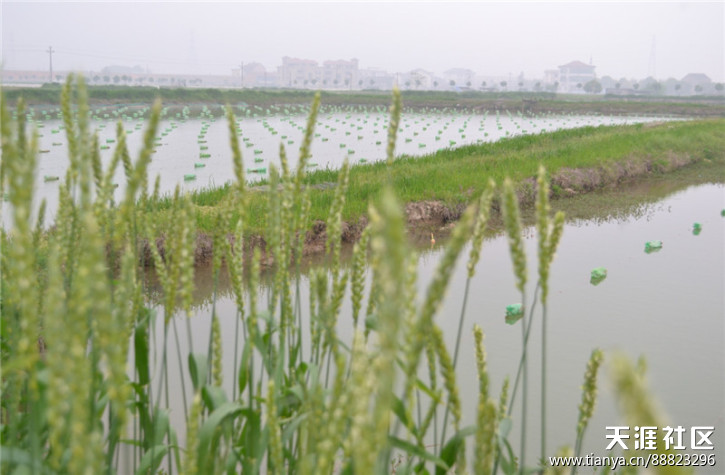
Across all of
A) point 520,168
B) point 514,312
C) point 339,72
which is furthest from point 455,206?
point 339,72

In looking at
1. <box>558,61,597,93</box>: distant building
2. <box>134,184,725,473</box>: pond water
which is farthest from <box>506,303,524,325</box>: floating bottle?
<box>558,61,597,93</box>: distant building

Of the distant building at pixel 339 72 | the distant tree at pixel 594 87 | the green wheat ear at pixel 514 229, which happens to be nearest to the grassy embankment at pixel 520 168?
the green wheat ear at pixel 514 229

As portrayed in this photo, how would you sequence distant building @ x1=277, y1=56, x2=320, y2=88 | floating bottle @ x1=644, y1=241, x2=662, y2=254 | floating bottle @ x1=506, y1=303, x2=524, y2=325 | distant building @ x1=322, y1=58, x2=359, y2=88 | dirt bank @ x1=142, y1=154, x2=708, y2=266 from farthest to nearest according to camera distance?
distant building @ x1=277, y1=56, x2=320, y2=88 → distant building @ x1=322, y1=58, x2=359, y2=88 → floating bottle @ x1=644, y1=241, x2=662, y2=254 → dirt bank @ x1=142, y1=154, x2=708, y2=266 → floating bottle @ x1=506, y1=303, x2=524, y2=325

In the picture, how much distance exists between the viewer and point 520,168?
1298 centimetres

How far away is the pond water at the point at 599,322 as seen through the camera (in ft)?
15.3

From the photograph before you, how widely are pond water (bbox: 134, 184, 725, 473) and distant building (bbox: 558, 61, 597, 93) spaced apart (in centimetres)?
16848

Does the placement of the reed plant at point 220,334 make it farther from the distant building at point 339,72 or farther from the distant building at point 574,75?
the distant building at point 574,75

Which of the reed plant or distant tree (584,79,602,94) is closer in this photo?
the reed plant

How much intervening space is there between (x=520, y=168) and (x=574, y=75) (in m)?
170

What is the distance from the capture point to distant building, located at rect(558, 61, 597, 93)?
168 metres

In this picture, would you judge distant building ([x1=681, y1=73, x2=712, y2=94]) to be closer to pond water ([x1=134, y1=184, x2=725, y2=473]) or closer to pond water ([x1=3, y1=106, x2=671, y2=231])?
pond water ([x1=3, y1=106, x2=671, y2=231])

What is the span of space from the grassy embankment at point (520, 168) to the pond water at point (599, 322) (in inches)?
55.6

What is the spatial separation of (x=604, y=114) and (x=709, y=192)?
108 ft

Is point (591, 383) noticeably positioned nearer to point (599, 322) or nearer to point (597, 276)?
point (599, 322)
